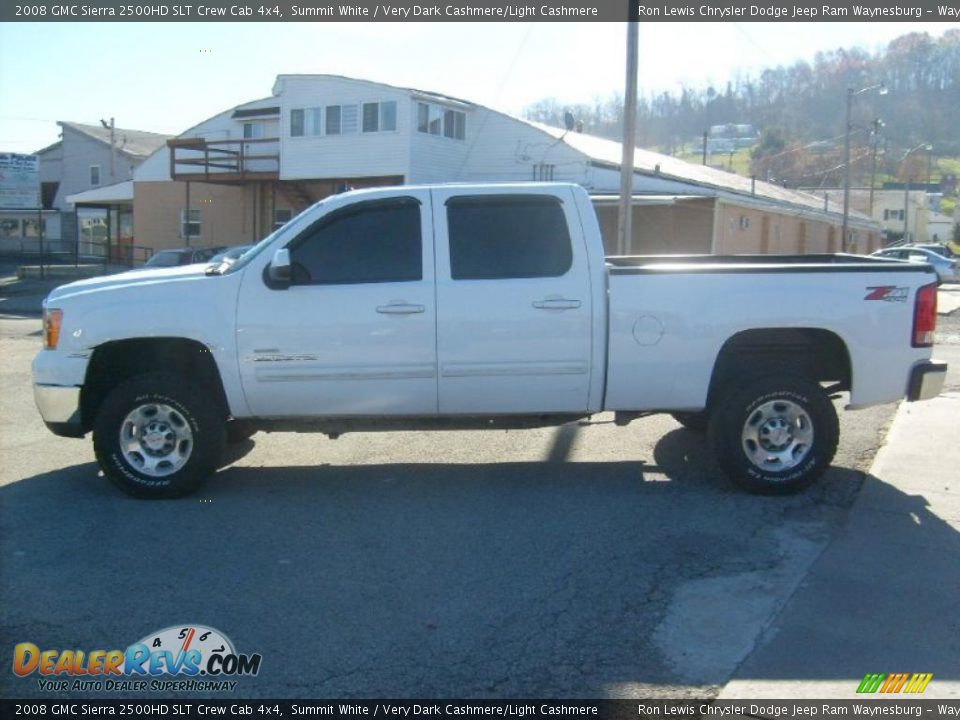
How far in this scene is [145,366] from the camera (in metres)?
6.82

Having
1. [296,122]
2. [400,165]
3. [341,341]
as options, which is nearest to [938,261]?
[400,165]

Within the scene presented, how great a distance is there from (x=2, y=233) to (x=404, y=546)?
59.7 meters

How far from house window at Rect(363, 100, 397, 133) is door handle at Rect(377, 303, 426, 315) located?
26366mm

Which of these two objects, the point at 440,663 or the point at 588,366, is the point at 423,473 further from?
the point at 440,663

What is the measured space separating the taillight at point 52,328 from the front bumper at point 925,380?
587 cm

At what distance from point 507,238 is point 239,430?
8.62 feet

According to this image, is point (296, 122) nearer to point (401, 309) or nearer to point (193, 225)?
point (193, 225)

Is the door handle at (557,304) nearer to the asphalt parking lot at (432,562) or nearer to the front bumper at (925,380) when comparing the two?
the asphalt parking lot at (432,562)

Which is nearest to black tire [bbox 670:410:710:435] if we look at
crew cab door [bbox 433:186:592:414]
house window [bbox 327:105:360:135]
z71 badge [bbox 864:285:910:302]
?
crew cab door [bbox 433:186:592:414]

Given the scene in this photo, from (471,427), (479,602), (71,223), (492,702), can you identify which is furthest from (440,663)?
(71,223)

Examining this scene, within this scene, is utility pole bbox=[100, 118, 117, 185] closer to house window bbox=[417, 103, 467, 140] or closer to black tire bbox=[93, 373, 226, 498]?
A: house window bbox=[417, 103, 467, 140]

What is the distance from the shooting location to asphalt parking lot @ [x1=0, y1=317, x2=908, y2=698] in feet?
13.8

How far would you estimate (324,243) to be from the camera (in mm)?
6738

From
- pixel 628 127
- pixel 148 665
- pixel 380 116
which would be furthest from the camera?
pixel 380 116
